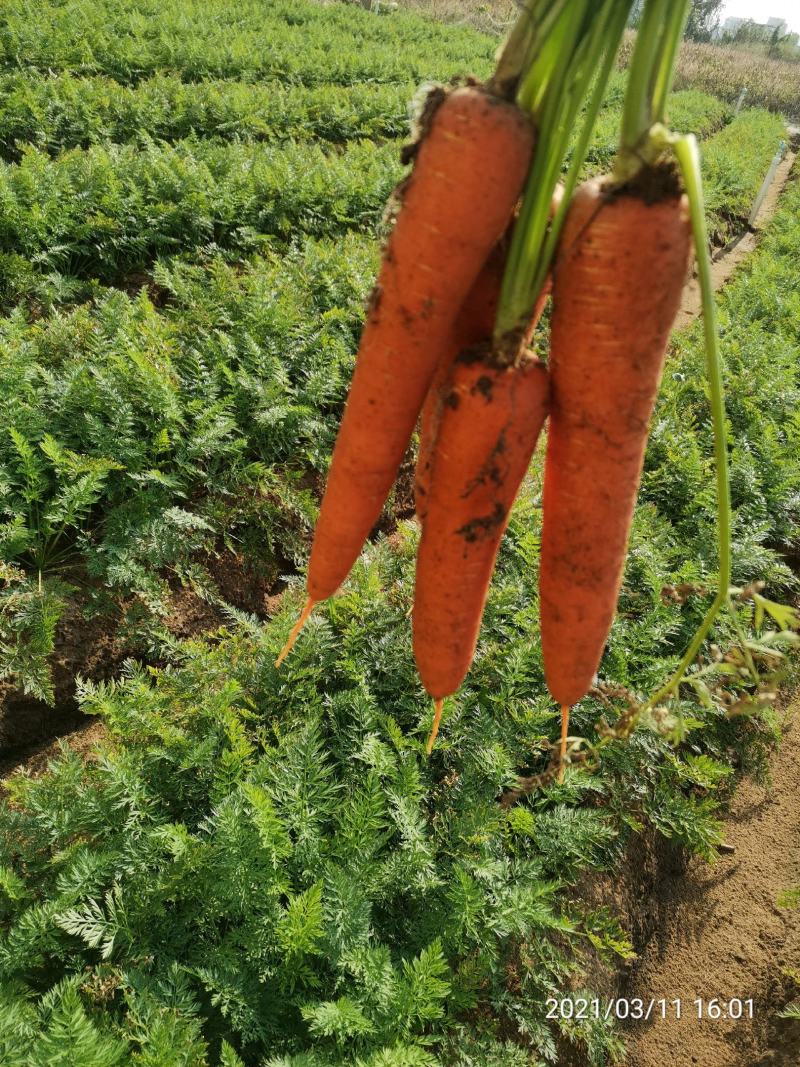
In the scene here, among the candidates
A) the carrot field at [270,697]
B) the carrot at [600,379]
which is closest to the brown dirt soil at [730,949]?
the carrot field at [270,697]

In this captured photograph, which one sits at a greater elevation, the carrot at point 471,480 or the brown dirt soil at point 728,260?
the brown dirt soil at point 728,260

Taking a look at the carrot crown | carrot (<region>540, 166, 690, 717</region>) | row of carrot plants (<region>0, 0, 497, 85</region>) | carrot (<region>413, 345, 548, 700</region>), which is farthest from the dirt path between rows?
row of carrot plants (<region>0, 0, 497, 85</region>)

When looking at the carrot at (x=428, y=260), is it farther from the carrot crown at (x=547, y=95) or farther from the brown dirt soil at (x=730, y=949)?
the brown dirt soil at (x=730, y=949)

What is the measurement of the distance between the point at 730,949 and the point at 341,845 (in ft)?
6.27

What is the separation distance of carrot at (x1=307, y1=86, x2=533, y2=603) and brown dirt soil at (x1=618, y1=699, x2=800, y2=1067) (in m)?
2.50

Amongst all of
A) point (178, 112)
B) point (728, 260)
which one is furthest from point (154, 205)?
point (728, 260)

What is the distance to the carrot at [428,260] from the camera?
97 cm

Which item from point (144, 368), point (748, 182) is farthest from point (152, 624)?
point (748, 182)

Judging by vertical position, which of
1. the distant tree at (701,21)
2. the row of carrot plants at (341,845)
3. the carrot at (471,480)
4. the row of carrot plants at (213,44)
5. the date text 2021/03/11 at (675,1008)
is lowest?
the date text 2021/03/11 at (675,1008)

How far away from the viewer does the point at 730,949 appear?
2883 millimetres

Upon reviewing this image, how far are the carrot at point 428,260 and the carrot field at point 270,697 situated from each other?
0.17 m

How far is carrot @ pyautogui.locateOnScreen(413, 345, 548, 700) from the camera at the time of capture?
3.74ft

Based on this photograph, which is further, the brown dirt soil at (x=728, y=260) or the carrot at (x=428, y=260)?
the brown dirt soil at (x=728, y=260)

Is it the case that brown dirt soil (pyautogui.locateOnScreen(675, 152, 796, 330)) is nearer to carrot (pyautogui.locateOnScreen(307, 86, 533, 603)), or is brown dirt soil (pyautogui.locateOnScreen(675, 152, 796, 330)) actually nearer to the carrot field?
the carrot field
